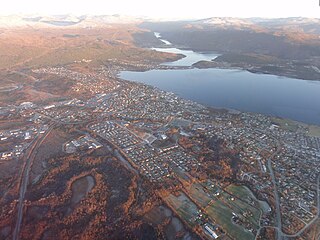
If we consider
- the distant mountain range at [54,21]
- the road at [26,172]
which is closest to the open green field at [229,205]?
the road at [26,172]

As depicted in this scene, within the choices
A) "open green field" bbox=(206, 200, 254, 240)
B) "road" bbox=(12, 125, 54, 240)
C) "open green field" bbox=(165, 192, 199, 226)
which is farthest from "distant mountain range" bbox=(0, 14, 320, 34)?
"open green field" bbox=(206, 200, 254, 240)

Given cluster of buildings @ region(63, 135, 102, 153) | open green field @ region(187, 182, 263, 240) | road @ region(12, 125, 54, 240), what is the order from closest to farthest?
open green field @ region(187, 182, 263, 240) < road @ region(12, 125, 54, 240) < cluster of buildings @ region(63, 135, 102, 153)

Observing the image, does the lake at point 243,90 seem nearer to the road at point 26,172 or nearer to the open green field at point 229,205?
the open green field at point 229,205

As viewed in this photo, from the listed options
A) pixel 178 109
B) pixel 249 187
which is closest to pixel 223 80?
pixel 178 109

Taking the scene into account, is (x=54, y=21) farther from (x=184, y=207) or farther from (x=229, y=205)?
(x=229, y=205)

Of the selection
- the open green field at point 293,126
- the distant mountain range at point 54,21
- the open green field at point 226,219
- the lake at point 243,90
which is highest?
the open green field at point 226,219

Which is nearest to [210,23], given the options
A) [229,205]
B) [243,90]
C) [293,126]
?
[243,90]

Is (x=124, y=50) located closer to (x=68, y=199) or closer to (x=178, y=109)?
(x=178, y=109)

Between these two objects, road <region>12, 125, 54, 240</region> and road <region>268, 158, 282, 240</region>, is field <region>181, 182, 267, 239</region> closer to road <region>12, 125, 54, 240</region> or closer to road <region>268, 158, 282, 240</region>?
road <region>268, 158, 282, 240</region>

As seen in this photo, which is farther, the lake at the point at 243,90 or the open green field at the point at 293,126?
the lake at the point at 243,90
